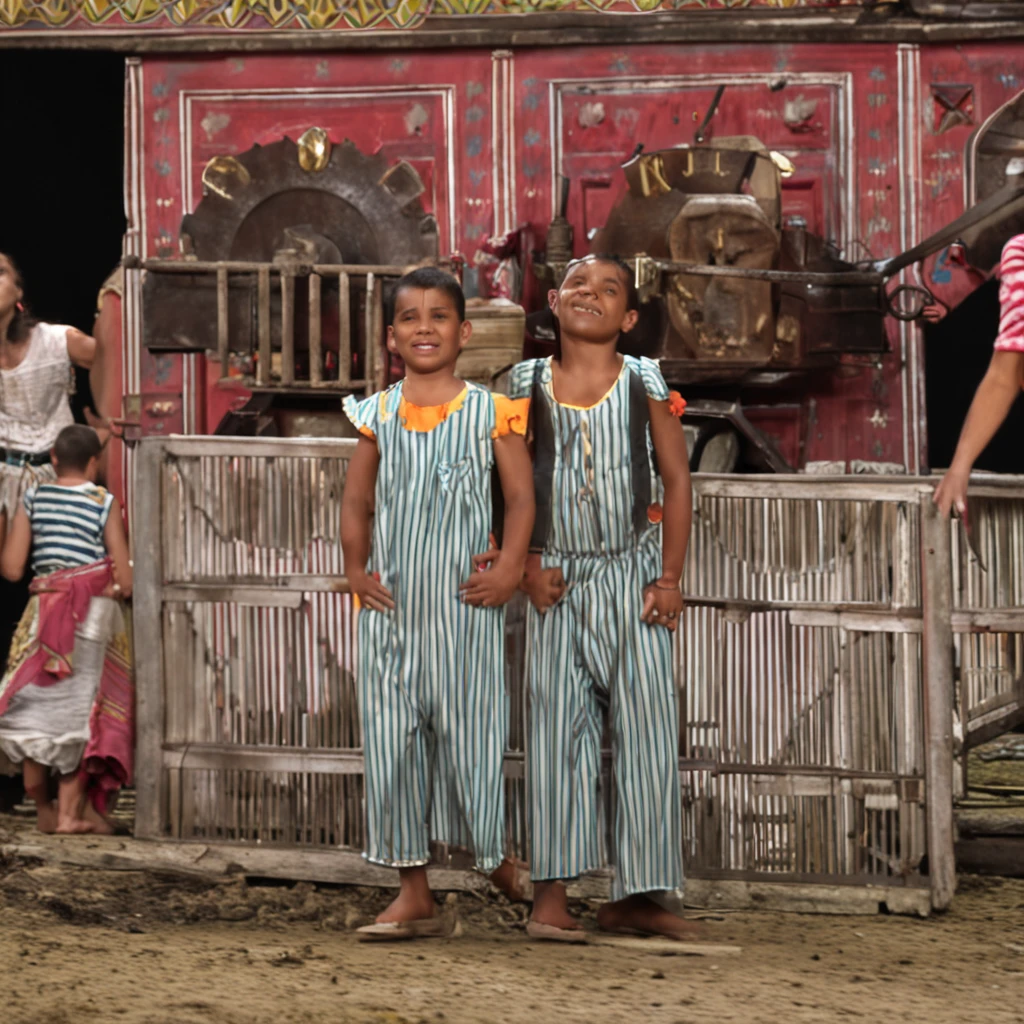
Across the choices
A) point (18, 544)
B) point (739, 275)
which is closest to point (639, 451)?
point (18, 544)

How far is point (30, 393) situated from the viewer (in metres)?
6.13

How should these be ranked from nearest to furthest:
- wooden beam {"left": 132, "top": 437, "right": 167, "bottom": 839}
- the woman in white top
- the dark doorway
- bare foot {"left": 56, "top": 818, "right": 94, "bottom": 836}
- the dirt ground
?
1. the dirt ground
2. wooden beam {"left": 132, "top": 437, "right": 167, "bottom": 839}
3. bare foot {"left": 56, "top": 818, "right": 94, "bottom": 836}
4. the woman in white top
5. the dark doorway

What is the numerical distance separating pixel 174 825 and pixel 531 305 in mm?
3910

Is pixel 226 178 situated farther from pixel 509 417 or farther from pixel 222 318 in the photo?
pixel 509 417

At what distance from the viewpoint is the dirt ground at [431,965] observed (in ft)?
9.70

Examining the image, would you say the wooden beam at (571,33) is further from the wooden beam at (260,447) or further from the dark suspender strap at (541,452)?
the dark suspender strap at (541,452)

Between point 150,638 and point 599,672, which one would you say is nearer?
point 599,672

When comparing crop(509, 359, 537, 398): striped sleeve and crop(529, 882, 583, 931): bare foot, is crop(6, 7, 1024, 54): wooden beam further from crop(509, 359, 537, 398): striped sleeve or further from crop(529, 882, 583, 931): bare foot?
crop(529, 882, 583, 931): bare foot

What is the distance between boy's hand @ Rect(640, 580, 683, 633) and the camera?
11.8 ft

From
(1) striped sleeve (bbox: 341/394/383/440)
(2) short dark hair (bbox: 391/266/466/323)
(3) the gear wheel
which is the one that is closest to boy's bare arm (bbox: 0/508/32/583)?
(1) striped sleeve (bbox: 341/394/383/440)

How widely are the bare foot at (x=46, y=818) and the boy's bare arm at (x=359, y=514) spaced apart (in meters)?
1.75

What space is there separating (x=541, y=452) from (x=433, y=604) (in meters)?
0.44

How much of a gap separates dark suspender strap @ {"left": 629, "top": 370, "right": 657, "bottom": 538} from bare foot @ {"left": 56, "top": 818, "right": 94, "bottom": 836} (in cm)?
213

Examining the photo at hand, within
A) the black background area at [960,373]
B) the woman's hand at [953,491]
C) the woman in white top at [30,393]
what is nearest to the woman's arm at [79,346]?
the woman in white top at [30,393]
